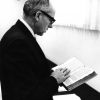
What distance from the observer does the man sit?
1100 millimetres

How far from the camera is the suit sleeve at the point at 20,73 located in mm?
1093

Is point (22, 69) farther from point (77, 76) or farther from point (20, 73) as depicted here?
point (77, 76)

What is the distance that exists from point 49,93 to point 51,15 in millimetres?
429

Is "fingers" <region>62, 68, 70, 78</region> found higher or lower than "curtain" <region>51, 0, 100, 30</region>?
lower

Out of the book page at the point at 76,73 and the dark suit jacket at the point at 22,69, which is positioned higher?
the dark suit jacket at the point at 22,69

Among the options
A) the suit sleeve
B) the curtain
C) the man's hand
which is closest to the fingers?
the man's hand

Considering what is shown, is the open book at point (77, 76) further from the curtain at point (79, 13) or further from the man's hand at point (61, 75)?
the curtain at point (79, 13)

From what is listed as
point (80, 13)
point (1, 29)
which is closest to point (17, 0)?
point (1, 29)

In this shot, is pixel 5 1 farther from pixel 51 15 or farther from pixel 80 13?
pixel 51 15

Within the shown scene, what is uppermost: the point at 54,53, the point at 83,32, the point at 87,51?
the point at 83,32

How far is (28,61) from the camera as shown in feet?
3.67

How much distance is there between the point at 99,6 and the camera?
1.91 meters

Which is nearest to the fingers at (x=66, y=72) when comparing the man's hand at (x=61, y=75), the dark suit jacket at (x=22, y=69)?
the man's hand at (x=61, y=75)

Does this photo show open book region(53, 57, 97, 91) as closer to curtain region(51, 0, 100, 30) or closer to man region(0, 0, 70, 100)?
man region(0, 0, 70, 100)
